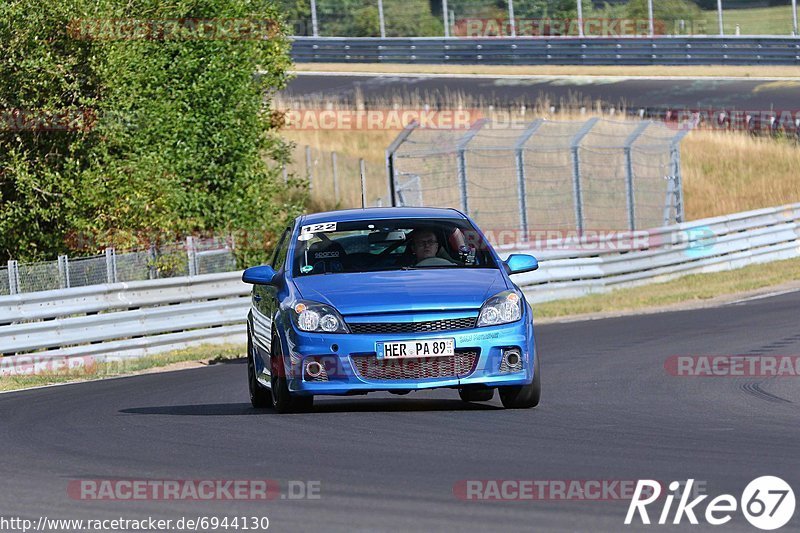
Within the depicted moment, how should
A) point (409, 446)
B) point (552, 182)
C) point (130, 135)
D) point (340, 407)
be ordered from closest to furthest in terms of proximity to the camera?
point (409, 446) → point (340, 407) → point (130, 135) → point (552, 182)

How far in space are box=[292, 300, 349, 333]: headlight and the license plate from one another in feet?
1.04

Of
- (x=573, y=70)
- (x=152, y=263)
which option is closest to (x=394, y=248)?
(x=152, y=263)

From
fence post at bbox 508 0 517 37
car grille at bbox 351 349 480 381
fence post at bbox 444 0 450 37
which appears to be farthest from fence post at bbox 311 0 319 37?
car grille at bbox 351 349 480 381

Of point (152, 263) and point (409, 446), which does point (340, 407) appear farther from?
point (152, 263)

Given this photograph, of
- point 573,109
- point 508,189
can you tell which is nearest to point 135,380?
point 508,189

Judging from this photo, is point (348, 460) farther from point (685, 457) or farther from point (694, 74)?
point (694, 74)

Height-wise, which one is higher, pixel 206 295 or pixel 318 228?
pixel 318 228

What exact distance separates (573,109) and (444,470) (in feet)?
117

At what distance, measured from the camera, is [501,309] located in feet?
34.2

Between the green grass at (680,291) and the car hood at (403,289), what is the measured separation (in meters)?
12.2

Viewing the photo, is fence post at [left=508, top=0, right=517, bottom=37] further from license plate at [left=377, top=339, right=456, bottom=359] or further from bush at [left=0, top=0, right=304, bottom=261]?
license plate at [left=377, top=339, right=456, bottom=359]

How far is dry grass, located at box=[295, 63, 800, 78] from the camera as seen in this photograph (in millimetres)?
49134

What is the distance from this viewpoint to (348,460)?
8.29 meters

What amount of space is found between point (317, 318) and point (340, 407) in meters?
1.12
